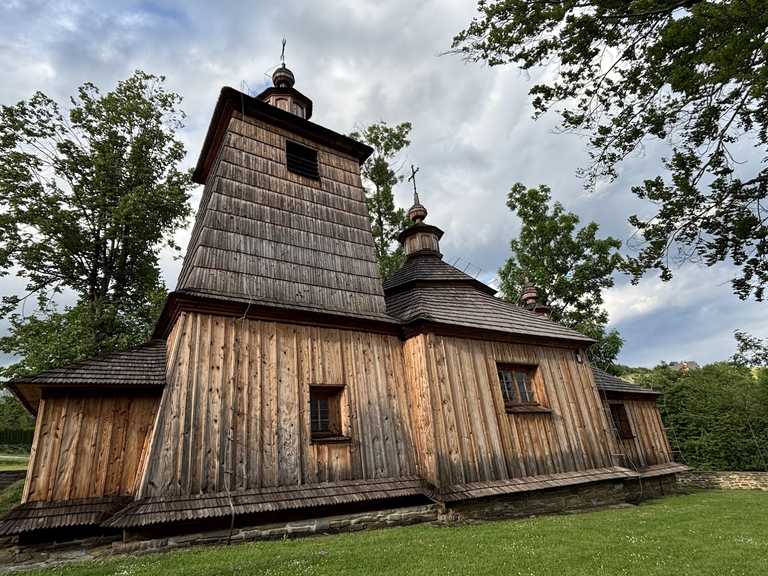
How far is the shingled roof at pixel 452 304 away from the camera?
9672mm

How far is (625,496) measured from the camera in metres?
10.3

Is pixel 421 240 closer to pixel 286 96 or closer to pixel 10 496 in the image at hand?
pixel 286 96

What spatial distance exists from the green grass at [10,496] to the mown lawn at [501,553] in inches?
296

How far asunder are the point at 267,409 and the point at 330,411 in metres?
1.39

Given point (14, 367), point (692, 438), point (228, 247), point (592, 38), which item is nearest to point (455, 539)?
point (228, 247)

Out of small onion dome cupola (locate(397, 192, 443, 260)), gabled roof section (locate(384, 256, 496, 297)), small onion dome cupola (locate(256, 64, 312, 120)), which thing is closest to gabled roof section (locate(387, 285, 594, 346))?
gabled roof section (locate(384, 256, 496, 297))

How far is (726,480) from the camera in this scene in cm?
1527

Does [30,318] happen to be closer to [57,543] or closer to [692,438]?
[57,543]

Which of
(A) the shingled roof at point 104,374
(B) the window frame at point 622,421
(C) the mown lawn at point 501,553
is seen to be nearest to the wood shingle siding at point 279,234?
(A) the shingled roof at point 104,374

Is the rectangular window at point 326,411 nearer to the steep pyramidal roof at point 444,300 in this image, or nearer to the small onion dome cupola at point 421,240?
the steep pyramidal roof at point 444,300

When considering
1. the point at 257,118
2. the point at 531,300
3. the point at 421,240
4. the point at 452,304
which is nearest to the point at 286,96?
the point at 257,118

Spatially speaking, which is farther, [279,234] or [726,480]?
[726,480]

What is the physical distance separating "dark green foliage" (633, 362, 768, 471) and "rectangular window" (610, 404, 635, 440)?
28.4 feet

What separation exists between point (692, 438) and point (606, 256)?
9.68 metres
